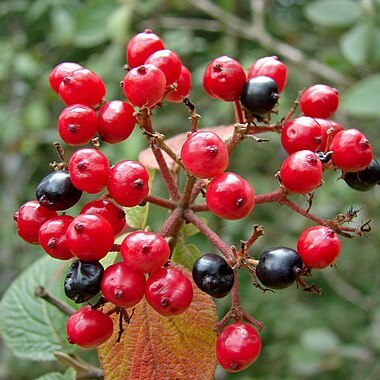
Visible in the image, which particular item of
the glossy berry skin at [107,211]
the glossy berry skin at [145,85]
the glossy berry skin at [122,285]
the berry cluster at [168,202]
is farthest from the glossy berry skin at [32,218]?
the glossy berry skin at [145,85]

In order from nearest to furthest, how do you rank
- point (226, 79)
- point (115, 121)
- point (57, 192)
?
point (57, 192) → point (115, 121) → point (226, 79)

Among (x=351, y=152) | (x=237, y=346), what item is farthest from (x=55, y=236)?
(x=351, y=152)

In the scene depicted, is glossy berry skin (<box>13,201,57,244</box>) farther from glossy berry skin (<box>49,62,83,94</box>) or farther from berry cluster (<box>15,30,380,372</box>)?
glossy berry skin (<box>49,62,83,94</box>)

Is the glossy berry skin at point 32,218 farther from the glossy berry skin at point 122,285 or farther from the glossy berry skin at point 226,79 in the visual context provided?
the glossy berry skin at point 226,79

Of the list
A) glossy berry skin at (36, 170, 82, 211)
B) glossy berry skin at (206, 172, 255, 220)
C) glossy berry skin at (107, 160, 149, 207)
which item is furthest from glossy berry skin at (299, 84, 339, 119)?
glossy berry skin at (36, 170, 82, 211)

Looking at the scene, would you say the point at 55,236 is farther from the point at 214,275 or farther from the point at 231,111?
the point at 231,111

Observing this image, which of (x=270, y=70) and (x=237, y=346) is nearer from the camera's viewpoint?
(x=237, y=346)
